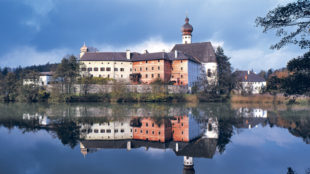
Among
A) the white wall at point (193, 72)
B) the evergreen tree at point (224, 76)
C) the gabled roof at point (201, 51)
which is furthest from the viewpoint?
the gabled roof at point (201, 51)

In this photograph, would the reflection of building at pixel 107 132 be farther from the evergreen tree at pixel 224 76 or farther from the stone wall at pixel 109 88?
the evergreen tree at pixel 224 76

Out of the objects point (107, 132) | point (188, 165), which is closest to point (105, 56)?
point (107, 132)

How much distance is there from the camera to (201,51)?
201 ft

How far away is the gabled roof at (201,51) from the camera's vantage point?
198 ft

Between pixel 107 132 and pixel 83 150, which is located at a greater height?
pixel 107 132

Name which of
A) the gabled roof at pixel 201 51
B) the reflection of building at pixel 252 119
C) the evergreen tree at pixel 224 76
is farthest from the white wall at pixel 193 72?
the reflection of building at pixel 252 119

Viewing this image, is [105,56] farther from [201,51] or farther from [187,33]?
[187,33]

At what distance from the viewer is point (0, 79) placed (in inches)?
2205

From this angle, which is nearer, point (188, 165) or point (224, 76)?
point (188, 165)

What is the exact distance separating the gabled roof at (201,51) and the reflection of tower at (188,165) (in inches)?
2079

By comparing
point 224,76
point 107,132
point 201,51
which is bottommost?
point 107,132

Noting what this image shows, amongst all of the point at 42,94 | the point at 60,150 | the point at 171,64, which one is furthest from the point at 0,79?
the point at 60,150

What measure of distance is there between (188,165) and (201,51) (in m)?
55.0

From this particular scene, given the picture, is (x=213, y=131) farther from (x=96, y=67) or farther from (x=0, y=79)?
(x=0, y=79)
